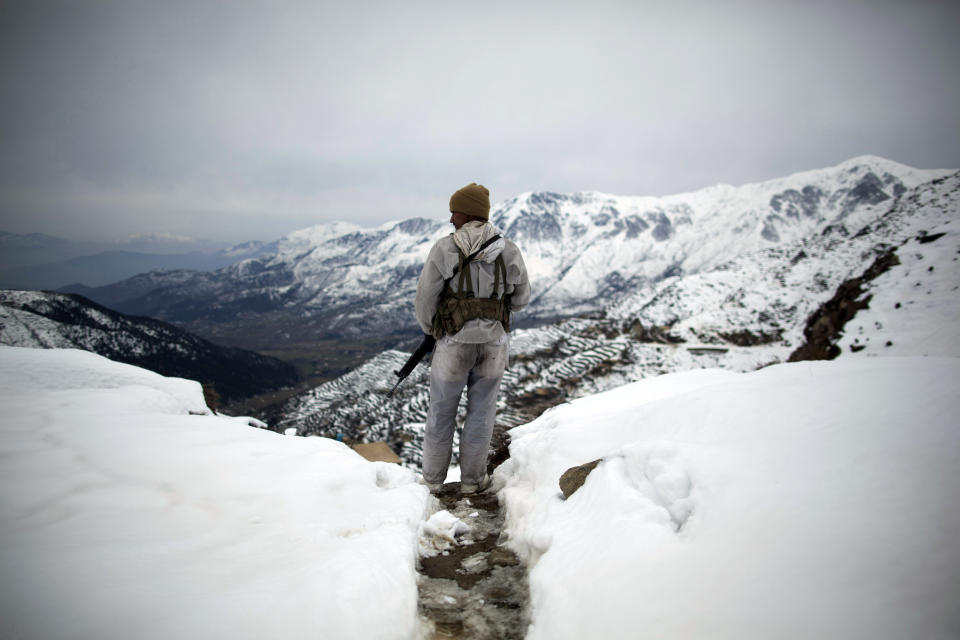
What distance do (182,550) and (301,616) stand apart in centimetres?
126

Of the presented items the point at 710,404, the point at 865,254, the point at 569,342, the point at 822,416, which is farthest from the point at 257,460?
the point at 865,254

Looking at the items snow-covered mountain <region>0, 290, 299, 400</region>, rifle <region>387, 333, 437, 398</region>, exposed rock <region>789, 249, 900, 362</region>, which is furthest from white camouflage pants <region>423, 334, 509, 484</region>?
snow-covered mountain <region>0, 290, 299, 400</region>

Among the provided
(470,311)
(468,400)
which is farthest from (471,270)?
(468,400)

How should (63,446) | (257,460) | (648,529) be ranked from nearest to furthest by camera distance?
(648,529) → (63,446) → (257,460)

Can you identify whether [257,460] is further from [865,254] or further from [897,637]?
[865,254]

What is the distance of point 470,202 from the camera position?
5.64m

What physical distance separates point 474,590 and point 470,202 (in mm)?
4816

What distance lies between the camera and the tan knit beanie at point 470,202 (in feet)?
18.4

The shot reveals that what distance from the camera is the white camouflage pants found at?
584cm

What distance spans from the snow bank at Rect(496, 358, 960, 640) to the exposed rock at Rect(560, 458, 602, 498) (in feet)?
0.61

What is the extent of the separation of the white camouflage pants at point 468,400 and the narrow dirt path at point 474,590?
142 centimetres

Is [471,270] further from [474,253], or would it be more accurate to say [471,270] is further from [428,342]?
[428,342]

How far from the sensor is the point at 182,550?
A: 2867 millimetres

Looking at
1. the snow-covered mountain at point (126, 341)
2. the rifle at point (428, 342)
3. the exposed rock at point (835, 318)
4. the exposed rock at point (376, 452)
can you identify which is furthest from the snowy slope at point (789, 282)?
the snow-covered mountain at point (126, 341)
